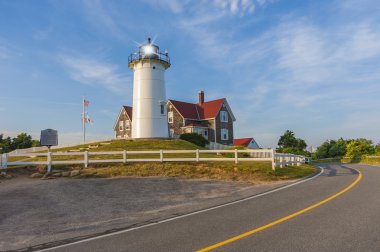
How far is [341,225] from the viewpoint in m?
7.07

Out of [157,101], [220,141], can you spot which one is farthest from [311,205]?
[220,141]

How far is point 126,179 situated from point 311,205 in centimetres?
1006

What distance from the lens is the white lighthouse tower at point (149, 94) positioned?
37.2m

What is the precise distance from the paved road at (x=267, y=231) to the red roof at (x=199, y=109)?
1570 inches

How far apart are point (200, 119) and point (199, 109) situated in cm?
279

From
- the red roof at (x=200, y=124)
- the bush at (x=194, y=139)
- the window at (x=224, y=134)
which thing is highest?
the red roof at (x=200, y=124)

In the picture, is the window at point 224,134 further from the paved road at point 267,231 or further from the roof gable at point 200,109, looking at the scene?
the paved road at point 267,231

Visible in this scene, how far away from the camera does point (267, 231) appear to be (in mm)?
6805

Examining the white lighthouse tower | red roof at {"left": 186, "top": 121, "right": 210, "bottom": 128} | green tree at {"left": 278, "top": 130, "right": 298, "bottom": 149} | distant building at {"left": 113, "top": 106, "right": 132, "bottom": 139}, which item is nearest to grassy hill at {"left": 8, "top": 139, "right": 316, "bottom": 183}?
the white lighthouse tower

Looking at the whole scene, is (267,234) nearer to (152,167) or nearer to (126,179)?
(126,179)

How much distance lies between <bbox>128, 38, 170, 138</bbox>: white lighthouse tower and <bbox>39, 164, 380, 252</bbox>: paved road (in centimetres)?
2793

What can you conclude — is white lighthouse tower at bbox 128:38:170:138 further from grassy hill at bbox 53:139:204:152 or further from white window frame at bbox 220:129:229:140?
white window frame at bbox 220:129:229:140

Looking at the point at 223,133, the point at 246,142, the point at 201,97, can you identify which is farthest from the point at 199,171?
the point at 246,142

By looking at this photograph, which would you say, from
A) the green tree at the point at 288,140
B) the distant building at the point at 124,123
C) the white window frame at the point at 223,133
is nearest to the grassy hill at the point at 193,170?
the white window frame at the point at 223,133
